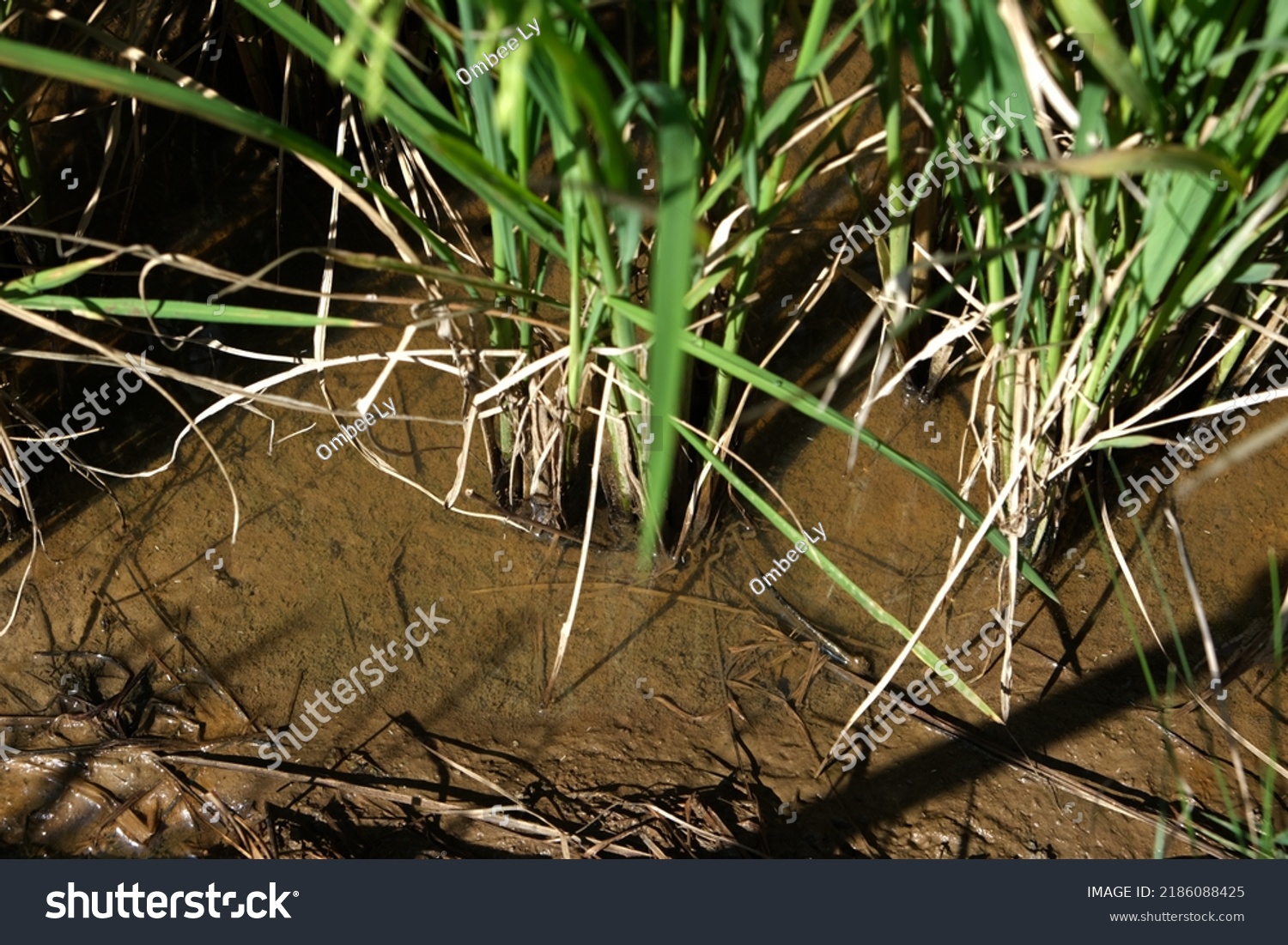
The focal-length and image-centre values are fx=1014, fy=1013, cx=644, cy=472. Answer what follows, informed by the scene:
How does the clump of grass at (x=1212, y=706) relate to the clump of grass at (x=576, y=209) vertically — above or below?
below

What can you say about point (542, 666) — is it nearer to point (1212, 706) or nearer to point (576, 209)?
point (576, 209)

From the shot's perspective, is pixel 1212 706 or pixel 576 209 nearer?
pixel 576 209

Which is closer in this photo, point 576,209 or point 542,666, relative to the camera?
point 576,209

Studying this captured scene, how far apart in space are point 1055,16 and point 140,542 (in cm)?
132

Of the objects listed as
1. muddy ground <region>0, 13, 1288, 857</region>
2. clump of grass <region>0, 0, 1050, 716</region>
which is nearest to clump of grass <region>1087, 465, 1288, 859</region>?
muddy ground <region>0, 13, 1288, 857</region>

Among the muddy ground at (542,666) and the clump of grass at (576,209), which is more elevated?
the clump of grass at (576,209)

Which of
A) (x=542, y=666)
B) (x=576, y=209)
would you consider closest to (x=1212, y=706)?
(x=542, y=666)

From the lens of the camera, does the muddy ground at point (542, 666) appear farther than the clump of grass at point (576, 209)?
Yes

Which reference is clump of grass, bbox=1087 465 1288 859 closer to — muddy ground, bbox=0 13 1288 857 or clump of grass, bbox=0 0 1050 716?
muddy ground, bbox=0 13 1288 857

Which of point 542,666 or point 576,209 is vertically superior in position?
point 576,209

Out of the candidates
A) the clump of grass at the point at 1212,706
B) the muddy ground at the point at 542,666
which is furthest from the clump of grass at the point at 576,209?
the clump of grass at the point at 1212,706

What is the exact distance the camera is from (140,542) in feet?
4.66

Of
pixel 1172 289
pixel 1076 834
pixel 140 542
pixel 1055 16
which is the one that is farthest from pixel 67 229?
pixel 1076 834

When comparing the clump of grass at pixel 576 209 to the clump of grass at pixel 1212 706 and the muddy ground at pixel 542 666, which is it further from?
the clump of grass at pixel 1212 706
